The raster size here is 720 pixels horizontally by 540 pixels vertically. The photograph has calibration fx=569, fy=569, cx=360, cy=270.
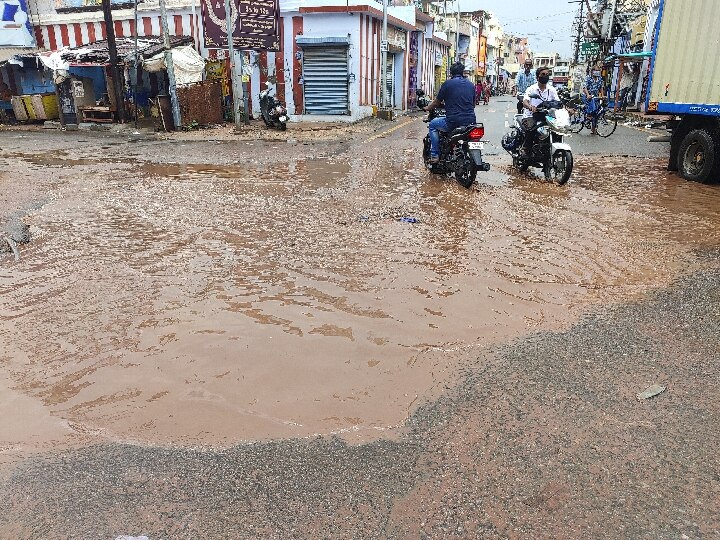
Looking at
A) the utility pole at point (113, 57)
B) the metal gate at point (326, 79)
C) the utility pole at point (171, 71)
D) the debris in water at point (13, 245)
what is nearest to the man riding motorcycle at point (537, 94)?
the debris in water at point (13, 245)

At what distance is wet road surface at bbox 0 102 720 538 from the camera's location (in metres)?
2.38

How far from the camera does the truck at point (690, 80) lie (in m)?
8.98

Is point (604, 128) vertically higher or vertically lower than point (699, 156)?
lower

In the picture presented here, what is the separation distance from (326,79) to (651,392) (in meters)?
20.8

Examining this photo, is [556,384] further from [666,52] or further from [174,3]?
[174,3]

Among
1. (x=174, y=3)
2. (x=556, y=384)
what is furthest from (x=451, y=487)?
(x=174, y=3)

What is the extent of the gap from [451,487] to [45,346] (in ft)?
9.33

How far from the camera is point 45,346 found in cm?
378

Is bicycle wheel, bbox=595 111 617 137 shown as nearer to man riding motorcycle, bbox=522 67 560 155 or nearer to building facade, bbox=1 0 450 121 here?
man riding motorcycle, bbox=522 67 560 155

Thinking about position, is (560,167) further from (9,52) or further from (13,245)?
(9,52)

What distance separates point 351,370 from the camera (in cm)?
347

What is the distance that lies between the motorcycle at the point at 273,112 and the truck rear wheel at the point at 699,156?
40.4ft

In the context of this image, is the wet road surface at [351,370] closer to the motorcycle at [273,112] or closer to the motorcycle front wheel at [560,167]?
the motorcycle front wheel at [560,167]

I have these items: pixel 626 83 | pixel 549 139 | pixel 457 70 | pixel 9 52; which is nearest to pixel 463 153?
pixel 457 70
